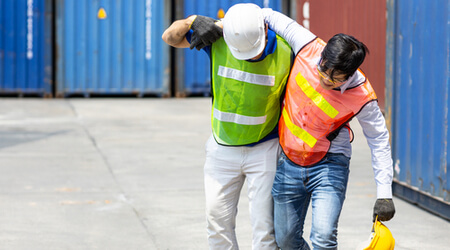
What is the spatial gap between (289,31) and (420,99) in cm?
294

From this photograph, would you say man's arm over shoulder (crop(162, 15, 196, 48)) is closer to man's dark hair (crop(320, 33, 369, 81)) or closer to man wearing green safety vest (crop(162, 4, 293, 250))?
man wearing green safety vest (crop(162, 4, 293, 250))

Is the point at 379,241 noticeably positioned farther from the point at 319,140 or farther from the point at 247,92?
the point at 247,92

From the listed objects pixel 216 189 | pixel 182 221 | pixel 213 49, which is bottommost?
pixel 182 221

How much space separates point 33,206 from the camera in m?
6.75

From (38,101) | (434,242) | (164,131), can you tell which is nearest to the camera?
(434,242)

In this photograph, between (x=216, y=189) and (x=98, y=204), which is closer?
(x=216, y=189)

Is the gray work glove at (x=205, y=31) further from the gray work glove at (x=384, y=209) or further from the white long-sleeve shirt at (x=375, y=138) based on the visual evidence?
the gray work glove at (x=384, y=209)

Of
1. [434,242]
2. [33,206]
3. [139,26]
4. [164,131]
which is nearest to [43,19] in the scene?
[139,26]

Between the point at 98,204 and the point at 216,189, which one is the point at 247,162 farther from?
the point at 98,204

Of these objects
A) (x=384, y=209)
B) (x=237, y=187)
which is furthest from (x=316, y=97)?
(x=237, y=187)

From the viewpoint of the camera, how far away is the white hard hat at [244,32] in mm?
3691

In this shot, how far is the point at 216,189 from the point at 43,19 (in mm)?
13412

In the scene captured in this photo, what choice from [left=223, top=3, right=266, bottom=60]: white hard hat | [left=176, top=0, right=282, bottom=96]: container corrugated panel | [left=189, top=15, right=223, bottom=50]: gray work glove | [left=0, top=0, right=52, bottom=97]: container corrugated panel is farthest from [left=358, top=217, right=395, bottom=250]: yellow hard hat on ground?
[left=0, top=0, right=52, bottom=97]: container corrugated panel

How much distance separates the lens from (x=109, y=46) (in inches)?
661
